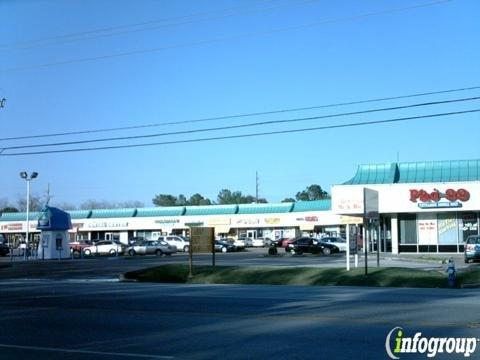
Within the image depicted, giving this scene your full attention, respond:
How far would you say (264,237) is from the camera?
86875 mm

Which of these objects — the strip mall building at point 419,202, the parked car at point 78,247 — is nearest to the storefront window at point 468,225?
the strip mall building at point 419,202

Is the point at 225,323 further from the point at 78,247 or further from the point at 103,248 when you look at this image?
the point at 78,247

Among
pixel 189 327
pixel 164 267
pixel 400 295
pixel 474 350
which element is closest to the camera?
pixel 474 350

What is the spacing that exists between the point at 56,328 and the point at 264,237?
74762mm

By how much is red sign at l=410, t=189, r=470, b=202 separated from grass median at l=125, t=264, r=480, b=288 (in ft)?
67.0

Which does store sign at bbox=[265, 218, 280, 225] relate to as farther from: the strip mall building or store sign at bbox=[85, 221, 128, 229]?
the strip mall building

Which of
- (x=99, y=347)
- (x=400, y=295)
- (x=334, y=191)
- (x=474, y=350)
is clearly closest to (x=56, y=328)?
(x=99, y=347)

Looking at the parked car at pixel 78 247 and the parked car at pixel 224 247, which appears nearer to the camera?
the parked car at pixel 78 247

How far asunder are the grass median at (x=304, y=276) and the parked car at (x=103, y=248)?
33.2 m

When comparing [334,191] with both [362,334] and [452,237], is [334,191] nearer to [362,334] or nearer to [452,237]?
[452,237]

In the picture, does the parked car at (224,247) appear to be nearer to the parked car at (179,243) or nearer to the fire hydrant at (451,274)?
the parked car at (179,243)

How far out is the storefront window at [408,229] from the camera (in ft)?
162

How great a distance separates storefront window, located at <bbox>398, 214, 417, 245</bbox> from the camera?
49438 mm

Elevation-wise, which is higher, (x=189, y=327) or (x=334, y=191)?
(x=334, y=191)
